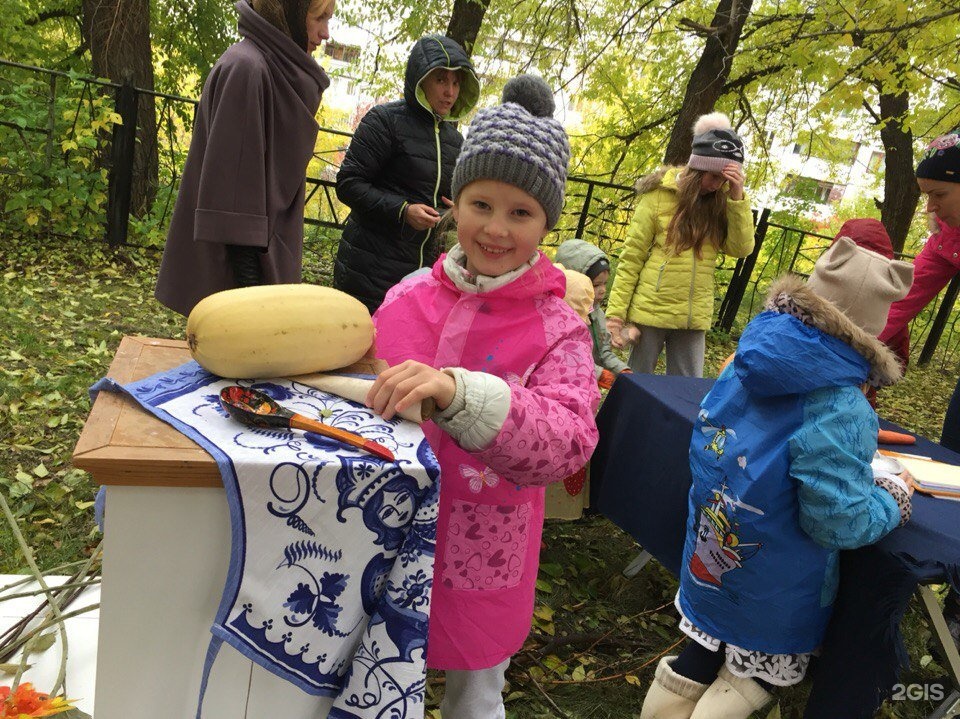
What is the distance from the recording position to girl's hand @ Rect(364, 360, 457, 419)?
110cm

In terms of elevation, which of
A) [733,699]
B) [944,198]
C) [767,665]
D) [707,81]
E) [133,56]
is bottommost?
[733,699]

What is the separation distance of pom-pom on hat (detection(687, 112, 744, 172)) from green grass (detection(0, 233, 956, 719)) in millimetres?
1984

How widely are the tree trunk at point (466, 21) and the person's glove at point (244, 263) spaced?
5.62 metres

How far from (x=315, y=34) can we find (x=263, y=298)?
1.31 m

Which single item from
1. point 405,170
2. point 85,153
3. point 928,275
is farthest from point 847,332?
point 85,153

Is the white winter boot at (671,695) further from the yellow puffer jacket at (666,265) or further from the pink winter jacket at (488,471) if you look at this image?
the yellow puffer jacket at (666,265)

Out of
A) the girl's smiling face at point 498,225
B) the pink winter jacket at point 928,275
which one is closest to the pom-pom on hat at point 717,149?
the pink winter jacket at point 928,275

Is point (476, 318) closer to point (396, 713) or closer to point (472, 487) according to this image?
point (472, 487)

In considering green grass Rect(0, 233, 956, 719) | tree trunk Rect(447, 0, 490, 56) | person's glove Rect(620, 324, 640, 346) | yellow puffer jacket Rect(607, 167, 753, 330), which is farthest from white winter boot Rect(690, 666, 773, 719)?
tree trunk Rect(447, 0, 490, 56)

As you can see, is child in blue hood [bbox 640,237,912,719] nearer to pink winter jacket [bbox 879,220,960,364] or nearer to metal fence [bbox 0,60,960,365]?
pink winter jacket [bbox 879,220,960,364]

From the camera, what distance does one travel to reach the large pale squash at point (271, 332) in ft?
3.72

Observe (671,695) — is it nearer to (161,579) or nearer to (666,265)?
(161,579)

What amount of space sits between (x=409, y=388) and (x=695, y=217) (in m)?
3.05

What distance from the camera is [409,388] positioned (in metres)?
1.10
